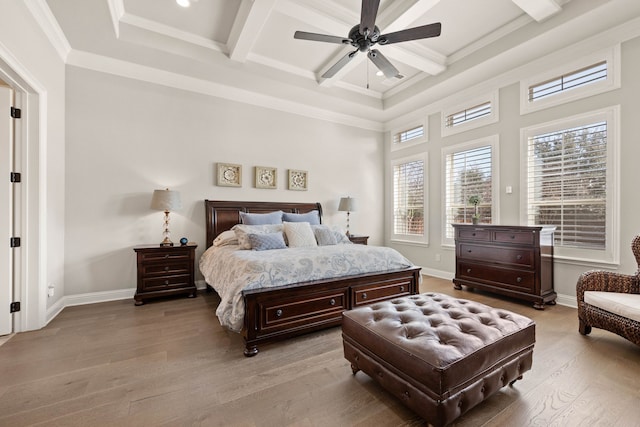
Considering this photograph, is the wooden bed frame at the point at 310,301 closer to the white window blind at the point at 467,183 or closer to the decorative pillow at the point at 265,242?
the decorative pillow at the point at 265,242

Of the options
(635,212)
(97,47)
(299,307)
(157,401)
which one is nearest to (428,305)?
(299,307)

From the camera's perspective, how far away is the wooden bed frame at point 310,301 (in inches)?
93.0

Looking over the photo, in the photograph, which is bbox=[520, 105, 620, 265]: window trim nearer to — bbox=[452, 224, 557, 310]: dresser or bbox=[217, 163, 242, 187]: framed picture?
bbox=[452, 224, 557, 310]: dresser

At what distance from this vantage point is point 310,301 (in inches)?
104

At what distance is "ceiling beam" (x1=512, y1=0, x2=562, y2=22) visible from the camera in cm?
289

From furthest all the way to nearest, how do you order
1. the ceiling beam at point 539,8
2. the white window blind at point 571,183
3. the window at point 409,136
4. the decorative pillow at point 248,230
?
the window at point 409,136 → the decorative pillow at point 248,230 → the white window blind at point 571,183 → the ceiling beam at point 539,8

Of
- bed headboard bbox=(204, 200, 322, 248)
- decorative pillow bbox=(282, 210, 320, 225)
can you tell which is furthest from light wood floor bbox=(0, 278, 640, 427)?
decorative pillow bbox=(282, 210, 320, 225)

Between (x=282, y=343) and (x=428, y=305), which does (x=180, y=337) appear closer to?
(x=282, y=343)

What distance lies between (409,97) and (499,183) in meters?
2.12

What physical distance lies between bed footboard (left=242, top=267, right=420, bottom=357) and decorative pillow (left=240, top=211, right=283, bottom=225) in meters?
1.88

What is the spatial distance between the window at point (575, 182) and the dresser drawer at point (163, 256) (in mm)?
4867

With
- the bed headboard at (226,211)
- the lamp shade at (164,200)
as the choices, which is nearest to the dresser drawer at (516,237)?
the bed headboard at (226,211)

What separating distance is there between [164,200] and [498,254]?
465 centimetres

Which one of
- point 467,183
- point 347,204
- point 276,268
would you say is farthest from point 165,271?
point 467,183
